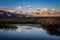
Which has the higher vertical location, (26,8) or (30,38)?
(26,8)

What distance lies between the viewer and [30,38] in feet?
9.37

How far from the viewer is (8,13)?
9.48 ft

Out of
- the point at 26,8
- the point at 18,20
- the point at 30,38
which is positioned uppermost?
the point at 26,8

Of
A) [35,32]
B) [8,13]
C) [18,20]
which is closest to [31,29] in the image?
[35,32]

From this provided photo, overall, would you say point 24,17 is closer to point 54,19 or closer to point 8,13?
point 8,13

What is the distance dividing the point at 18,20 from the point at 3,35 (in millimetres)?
363

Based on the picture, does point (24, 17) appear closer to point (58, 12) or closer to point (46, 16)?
point (46, 16)

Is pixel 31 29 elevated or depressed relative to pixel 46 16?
depressed

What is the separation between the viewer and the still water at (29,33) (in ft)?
9.32

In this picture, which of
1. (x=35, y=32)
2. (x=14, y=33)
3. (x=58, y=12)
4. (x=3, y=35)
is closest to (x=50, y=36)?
(x=35, y=32)

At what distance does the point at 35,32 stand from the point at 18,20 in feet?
1.17

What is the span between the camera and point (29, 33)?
112 inches

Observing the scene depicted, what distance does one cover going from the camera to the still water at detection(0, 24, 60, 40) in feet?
9.32

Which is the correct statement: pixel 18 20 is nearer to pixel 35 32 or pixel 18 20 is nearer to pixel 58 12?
pixel 35 32
